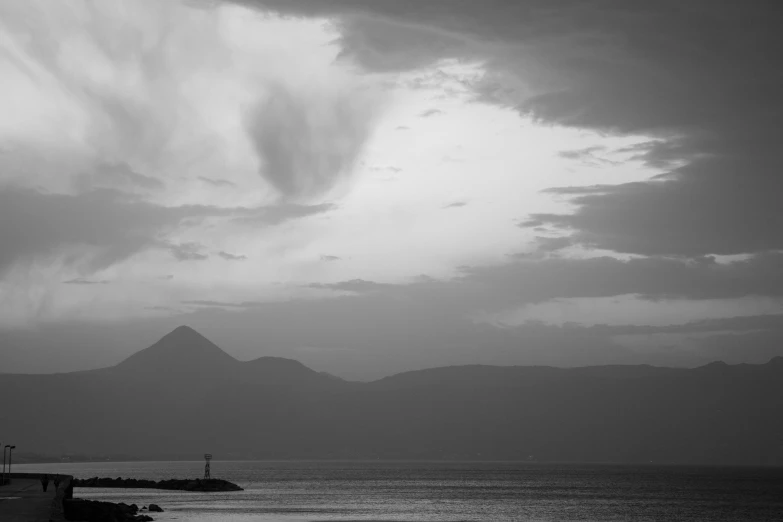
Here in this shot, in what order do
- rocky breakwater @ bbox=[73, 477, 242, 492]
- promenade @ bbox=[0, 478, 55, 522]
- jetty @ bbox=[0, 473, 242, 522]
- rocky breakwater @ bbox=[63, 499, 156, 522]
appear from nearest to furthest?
promenade @ bbox=[0, 478, 55, 522] < jetty @ bbox=[0, 473, 242, 522] < rocky breakwater @ bbox=[63, 499, 156, 522] < rocky breakwater @ bbox=[73, 477, 242, 492]

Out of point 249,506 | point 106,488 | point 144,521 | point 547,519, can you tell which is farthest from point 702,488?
point 144,521

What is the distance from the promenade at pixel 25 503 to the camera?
157ft

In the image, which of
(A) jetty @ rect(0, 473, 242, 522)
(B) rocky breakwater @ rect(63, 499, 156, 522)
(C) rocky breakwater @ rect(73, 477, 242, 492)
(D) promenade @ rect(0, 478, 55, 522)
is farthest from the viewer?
(C) rocky breakwater @ rect(73, 477, 242, 492)

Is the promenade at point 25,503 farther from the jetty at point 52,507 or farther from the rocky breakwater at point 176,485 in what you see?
the rocky breakwater at point 176,485

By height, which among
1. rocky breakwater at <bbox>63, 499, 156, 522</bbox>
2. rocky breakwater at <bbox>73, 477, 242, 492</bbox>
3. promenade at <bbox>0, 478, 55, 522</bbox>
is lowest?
rocky breakwater at <bbox>73, 477, 242, 492</bbox>

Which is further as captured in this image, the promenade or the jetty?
the jetty

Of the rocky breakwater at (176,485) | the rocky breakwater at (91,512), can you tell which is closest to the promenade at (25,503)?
the rocky breakwater at (91,512)

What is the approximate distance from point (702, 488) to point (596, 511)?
62431 mm

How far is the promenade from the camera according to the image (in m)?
47.9

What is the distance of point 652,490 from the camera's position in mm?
136500

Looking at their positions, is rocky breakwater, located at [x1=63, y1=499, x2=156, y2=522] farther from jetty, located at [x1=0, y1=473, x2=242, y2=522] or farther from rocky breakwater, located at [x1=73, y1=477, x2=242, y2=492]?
rocky breakwater, located at [x1=73, y1=477, x2=242, y2=492]

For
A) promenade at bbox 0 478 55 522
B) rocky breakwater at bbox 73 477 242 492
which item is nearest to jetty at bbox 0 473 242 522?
promenade at bbox 0 478 55 522

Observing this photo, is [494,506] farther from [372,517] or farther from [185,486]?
[185,486]

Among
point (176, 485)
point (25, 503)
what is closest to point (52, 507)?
point (25, 503)
